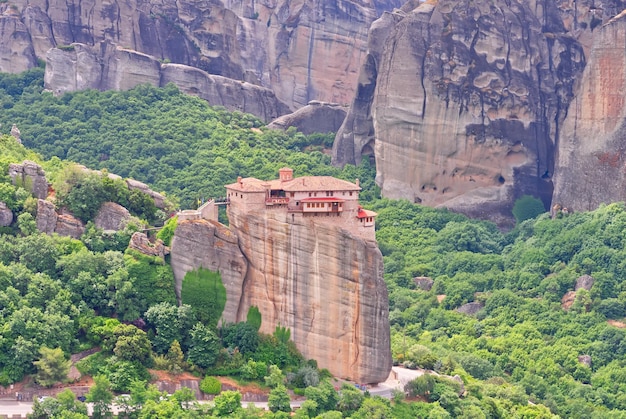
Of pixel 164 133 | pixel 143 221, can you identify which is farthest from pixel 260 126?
pixel 143 221

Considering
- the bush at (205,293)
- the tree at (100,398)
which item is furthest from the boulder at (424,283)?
the tree at (100,398)

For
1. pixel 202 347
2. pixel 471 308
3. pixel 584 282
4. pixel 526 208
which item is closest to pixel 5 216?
pixel 202 347

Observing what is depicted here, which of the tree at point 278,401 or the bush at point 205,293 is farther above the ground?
the bush at point 205,293

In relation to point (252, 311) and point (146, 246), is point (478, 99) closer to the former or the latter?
point (252, 311)

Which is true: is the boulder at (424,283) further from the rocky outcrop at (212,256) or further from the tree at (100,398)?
the tree at (100,398)

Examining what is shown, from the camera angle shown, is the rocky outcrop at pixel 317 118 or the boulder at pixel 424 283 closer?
the boulder at pixel 424 283

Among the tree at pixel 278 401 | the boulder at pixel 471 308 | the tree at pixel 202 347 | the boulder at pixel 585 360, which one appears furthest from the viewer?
the boulder at pixel 471 308

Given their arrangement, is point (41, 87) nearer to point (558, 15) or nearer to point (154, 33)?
point (154, 33)

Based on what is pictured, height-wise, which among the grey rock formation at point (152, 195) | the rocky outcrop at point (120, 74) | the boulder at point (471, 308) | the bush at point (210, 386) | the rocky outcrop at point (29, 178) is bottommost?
the boulder at point (471, 308)
